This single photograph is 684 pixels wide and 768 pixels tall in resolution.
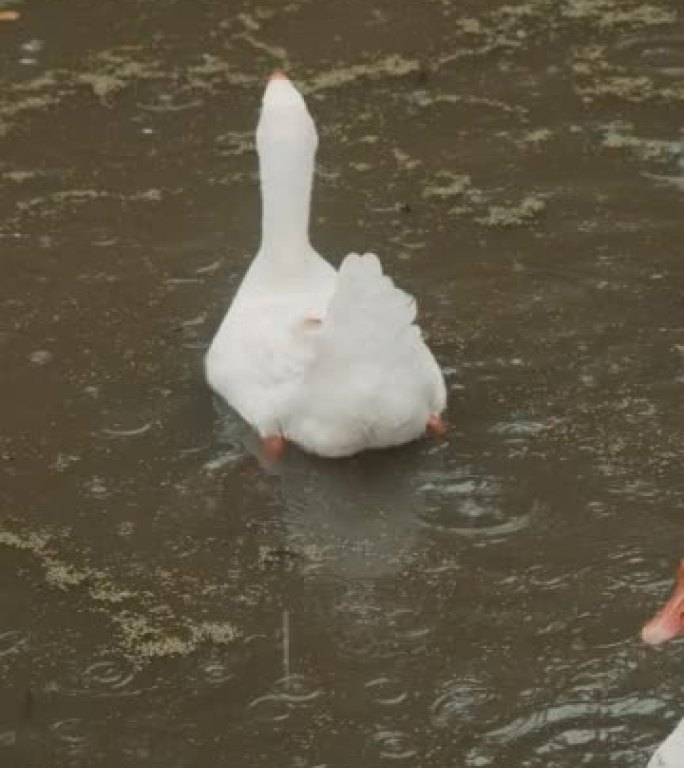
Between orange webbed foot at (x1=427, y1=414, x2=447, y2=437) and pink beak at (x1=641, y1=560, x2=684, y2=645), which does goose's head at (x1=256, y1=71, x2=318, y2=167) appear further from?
pink beak at (x1=641, y1=560, x2=684, y2=645)

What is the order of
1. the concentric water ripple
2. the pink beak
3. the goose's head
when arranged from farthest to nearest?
the goose's head
the concentric water ripple
the pink beak

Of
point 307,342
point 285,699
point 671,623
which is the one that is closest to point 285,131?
point 307,342

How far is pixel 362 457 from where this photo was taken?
6359 mm

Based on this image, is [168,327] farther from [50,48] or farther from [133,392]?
[50,48]

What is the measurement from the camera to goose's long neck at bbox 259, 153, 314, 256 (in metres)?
6.75

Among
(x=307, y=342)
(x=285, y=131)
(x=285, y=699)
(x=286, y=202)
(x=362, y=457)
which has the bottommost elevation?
(x=362, y=457)

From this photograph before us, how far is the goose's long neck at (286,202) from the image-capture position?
675cm

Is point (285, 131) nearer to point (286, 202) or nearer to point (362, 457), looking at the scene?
point (286, 202)

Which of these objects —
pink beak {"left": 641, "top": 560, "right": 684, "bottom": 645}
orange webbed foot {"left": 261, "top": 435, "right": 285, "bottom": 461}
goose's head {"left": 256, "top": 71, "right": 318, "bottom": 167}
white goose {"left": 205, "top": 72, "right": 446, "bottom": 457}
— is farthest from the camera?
goose's head {"left": 256, "top": 71, "right": 318, "bottom": 167}

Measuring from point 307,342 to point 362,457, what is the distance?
405 mm

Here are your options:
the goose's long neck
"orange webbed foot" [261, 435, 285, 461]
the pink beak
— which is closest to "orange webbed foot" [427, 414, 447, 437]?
"orange webbed foot" [261, 435, 285, 461]

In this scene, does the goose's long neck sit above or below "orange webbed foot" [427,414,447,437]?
above

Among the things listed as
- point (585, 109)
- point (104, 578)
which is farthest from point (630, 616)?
point (585, 109)

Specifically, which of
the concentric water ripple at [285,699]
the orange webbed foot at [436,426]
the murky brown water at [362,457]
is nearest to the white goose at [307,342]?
the orange webbed foot at [436,426]
